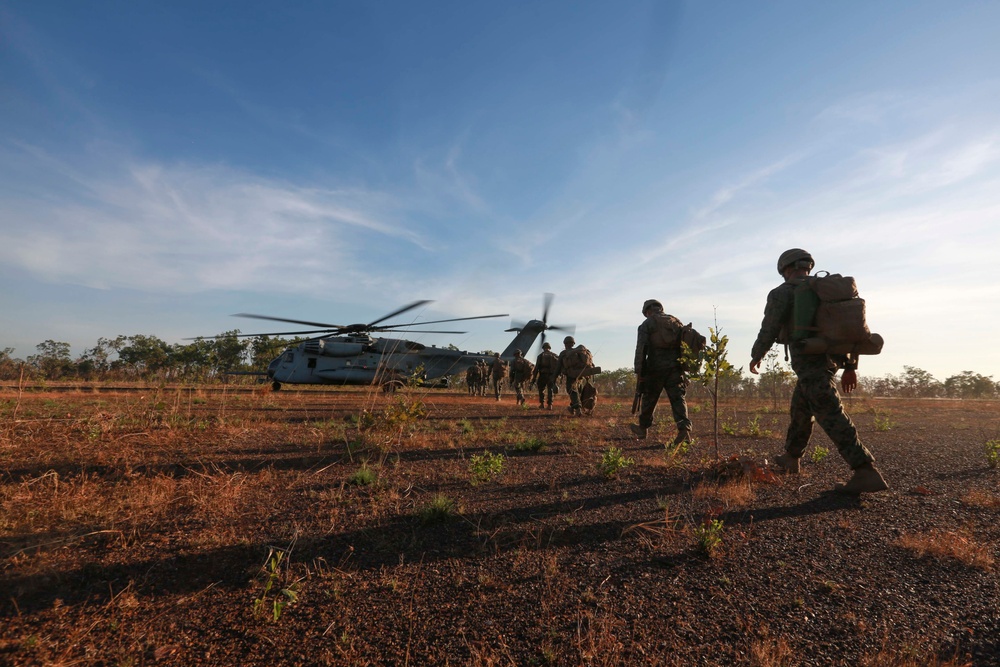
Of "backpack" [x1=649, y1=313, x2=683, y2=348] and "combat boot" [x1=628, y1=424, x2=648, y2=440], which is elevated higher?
"backpack" [x1=649, y1=313, x2=683, y2=348]

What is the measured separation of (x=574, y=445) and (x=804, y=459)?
2.95m

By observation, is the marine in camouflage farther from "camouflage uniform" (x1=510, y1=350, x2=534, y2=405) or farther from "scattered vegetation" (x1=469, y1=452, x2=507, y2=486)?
"camouflage uniform" (x1=510, y1=350, x2=534, y2=405)

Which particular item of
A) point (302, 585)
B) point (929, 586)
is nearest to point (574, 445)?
point (929, 586)

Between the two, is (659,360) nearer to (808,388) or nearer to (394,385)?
(808,388)

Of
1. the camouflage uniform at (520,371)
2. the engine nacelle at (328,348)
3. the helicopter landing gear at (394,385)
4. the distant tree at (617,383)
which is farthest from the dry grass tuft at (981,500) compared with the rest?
the distant tree at (617,383)

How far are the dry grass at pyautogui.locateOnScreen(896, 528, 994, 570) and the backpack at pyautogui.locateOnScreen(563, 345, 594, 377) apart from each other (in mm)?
8433

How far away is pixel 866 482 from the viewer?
3.65m

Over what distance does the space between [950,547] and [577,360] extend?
28.8 ft

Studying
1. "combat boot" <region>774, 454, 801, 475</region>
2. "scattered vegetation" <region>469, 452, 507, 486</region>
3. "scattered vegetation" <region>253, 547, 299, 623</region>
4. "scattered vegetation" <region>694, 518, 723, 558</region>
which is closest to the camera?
"scattered vegetation" <region>253, 547, 299, 623</region>

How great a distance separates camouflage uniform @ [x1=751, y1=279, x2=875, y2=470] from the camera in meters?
3.80

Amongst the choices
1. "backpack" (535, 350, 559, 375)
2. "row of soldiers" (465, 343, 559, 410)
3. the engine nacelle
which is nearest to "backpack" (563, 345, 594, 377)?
"row of soldiers" (465, 343, 559, 410)

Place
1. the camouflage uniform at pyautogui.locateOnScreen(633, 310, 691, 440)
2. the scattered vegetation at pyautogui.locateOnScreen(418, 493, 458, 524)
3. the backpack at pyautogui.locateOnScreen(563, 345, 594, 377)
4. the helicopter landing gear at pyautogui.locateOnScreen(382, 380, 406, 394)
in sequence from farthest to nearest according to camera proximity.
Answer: the backpack at pyautogui.locateOnScreen(563, 345, 594, 377), the camouflage uniform at pyautogui.locateOnScreen(633, 310, 691, 440), the helicopter landing gear at pyautogui.locateOnScreen(382, 380, 406, 394), the scattered vegetation at pyautogui.locateOnScreen(418, 493, 458, 524)

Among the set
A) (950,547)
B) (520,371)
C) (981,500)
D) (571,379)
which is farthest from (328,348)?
(950,547)

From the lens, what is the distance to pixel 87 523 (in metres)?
2.62
